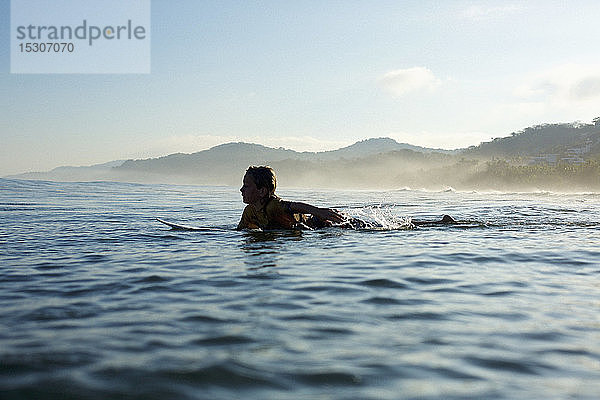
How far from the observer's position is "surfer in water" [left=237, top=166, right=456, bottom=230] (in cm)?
1007

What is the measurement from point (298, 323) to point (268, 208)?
666 cm

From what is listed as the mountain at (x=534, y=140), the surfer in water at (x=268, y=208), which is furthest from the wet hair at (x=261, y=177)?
the mountain at (x=534, y=140)

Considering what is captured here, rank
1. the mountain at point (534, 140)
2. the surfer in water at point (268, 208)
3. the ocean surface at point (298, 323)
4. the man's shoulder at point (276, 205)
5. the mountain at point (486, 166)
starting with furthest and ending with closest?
the mountain at point (534, 140) → the mountain at point (486, 166) → the man's shoulder at point (276, 205) → the surfer in water at point (268, 208) → the ocean surface at point (298, 323)

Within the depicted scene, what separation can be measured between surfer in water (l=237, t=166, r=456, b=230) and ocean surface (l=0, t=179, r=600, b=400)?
2.24 meters

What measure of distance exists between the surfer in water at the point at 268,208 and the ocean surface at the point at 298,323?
2243 mm

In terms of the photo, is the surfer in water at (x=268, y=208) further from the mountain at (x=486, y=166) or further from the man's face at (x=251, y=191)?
the mountain at (x=486, y=166)

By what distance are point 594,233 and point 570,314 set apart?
7.46 m

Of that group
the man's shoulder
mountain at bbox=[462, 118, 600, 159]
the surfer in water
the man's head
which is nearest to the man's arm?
the surfer in water

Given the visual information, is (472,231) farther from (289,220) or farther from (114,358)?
(114,358)

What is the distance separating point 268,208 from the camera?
10.4m

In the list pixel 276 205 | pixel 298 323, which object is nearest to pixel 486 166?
pixel 276 205

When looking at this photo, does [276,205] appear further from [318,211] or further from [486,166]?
[486,166]

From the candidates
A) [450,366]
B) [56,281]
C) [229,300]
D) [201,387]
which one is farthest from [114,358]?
[56,281]

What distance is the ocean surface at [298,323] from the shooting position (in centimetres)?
278
